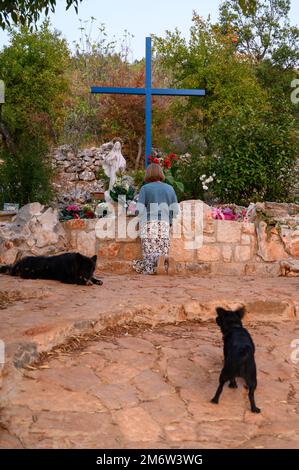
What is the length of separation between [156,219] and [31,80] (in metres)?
12.4

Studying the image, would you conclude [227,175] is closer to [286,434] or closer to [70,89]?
[286,434]

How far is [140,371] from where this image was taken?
152 inches

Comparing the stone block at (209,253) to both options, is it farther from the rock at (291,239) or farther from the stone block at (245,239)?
the rock at (291,239)

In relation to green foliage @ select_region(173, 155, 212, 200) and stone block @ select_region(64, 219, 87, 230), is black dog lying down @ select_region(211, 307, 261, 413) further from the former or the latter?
green foliage @ select_region(173, 155, 212, 200)

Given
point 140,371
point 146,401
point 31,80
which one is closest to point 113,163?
point 140,371

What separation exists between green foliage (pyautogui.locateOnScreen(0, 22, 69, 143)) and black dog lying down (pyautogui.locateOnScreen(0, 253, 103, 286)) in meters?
12.0

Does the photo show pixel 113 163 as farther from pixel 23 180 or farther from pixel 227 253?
pixel 227 253

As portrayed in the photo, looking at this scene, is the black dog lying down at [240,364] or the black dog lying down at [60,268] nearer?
the black dog lying down at [240,364]

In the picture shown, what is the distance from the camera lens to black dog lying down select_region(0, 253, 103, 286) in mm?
6180

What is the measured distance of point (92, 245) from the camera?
25.0 feet

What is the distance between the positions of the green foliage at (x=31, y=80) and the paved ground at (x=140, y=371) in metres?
13.2

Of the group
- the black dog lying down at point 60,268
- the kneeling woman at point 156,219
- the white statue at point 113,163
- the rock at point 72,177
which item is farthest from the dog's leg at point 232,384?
the rock at point 72,177

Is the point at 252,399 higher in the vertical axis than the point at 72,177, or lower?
lower

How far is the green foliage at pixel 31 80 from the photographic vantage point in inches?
699
